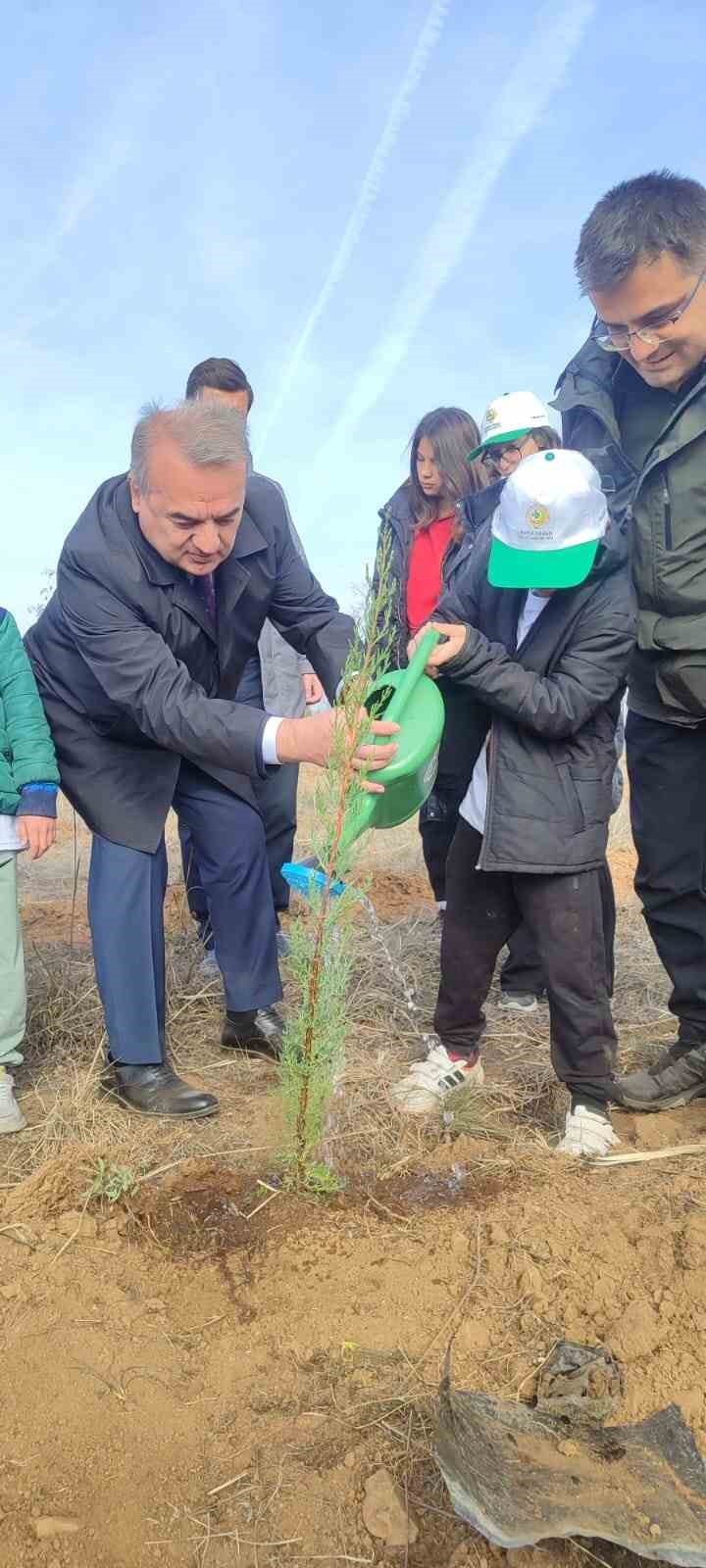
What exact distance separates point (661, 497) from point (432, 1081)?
6.00 feet

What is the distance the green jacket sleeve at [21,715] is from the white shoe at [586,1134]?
181 cm

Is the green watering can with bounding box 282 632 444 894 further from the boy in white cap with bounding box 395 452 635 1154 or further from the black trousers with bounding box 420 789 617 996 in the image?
the black trousers with bounding box 420 789 617 996

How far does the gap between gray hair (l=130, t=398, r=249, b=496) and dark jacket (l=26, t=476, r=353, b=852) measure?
0.72 feet

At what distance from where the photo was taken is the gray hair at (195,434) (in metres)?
2.95

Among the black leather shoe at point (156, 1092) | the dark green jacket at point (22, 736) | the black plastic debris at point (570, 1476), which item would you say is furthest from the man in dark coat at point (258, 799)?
the black plastic debris at point (570, 1476)

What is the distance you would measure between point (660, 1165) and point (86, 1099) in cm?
163

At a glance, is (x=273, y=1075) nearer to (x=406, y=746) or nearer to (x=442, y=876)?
(x=442, y=876)

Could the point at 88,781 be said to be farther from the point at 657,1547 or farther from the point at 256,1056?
the point at 657,1547

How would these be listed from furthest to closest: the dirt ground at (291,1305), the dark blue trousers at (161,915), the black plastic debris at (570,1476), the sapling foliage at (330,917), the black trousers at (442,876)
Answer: the black trousers at (442,876)
the dark blue trousers at (161,915)
the sapling foliage at (330,917)
the dirt ground at (291,1305)
the black plastic debris at (570,1476)

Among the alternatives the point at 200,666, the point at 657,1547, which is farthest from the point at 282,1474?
the point at 200,666

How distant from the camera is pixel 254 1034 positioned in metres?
3.78

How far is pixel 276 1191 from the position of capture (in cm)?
270

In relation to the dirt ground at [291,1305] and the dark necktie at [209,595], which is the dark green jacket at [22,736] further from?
the dirt ground at [291,1305]

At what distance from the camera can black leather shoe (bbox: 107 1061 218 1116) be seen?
3234 millimetres
